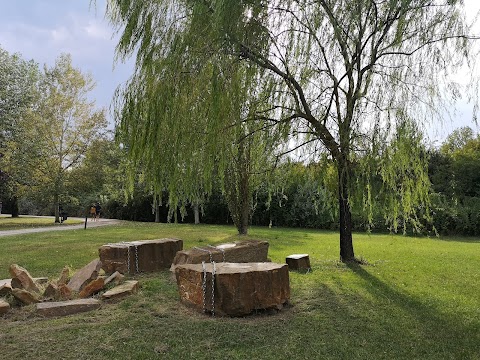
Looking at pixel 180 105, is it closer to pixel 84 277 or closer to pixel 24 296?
pixel 84 277

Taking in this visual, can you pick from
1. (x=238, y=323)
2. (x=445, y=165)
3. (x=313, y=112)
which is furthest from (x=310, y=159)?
(x=445, y=165)

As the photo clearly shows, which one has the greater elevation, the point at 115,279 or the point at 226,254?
the point at 226,254

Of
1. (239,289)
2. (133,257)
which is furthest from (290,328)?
(133,257)

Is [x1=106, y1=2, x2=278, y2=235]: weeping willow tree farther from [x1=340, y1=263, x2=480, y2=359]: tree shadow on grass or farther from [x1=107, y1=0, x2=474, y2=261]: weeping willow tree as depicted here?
[x1=340, y1=263, x2=480, y2=359]: tree shadow on grass

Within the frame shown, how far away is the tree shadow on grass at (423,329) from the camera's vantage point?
377 cm

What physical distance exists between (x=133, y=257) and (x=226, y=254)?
1.69 m

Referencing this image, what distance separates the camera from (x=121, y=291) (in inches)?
207

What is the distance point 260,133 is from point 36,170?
1785cm

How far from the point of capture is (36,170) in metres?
21.1

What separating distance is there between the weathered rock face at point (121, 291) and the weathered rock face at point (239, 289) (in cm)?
96

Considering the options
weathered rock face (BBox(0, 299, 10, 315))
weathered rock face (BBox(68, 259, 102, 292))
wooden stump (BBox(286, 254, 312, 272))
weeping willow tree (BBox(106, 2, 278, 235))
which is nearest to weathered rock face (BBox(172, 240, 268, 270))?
wooden stump (BBox(286, 254, 312, 272))

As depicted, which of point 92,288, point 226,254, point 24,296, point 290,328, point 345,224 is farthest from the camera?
point 345,224

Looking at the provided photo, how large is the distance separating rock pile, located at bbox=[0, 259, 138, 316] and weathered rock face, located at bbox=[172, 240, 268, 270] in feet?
3.48

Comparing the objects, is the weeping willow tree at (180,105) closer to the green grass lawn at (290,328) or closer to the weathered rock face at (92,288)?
the weathered rock face at (92,288)
